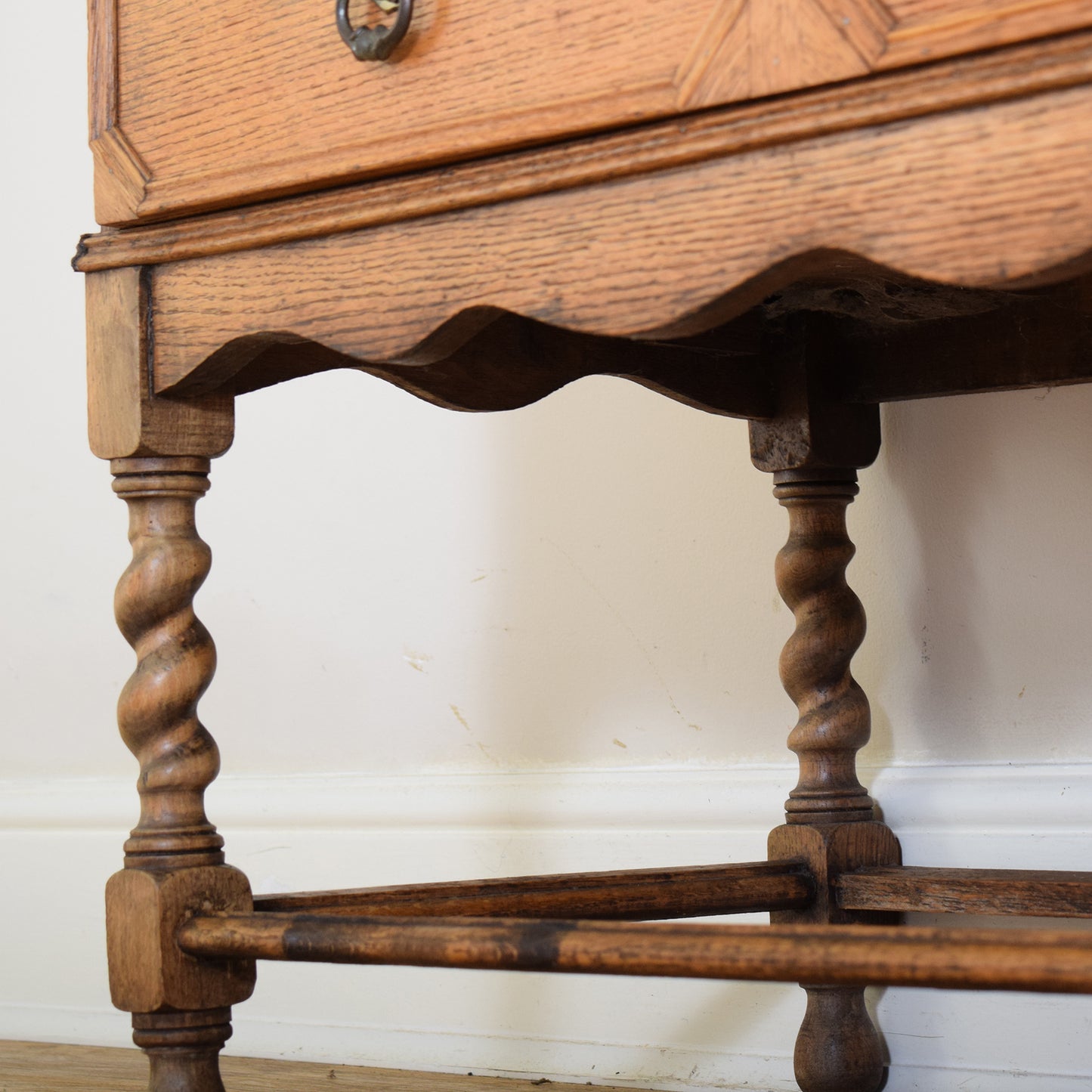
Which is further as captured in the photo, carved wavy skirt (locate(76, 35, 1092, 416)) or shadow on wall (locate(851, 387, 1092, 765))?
shadow on wall (locate(851, 387, 1092, 765))

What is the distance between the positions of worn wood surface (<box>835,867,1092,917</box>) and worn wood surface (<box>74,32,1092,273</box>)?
54 centimetres

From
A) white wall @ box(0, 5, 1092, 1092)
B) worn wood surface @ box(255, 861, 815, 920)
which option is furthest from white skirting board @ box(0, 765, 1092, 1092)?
worn wood surface @ box(255, 861, 815, 920)

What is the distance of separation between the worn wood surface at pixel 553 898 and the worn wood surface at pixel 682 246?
1.01ft

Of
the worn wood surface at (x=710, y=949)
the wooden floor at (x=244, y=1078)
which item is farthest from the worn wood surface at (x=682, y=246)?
the wooden floor at (x=244, y=1078)

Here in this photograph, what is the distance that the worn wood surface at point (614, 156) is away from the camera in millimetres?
535

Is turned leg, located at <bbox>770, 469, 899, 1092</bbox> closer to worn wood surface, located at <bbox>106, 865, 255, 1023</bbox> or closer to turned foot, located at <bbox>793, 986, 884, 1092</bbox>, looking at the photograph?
turned foot, located at <bbox>793, 986, 884, 1092</bbox>

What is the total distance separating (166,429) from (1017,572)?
66cm

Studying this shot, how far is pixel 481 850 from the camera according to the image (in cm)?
138

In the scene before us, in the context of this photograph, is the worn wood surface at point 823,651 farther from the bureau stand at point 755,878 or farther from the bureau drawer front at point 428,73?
the bureau drawer front at point 428,73

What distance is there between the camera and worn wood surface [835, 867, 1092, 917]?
0.91 meters

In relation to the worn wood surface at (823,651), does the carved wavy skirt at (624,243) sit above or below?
above

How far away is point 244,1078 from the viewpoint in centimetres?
133

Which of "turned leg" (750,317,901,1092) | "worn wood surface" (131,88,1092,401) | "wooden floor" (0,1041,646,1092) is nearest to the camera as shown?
"worn wood surface" (131,88,1092,401)

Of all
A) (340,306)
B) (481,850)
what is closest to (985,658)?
(481,850)
